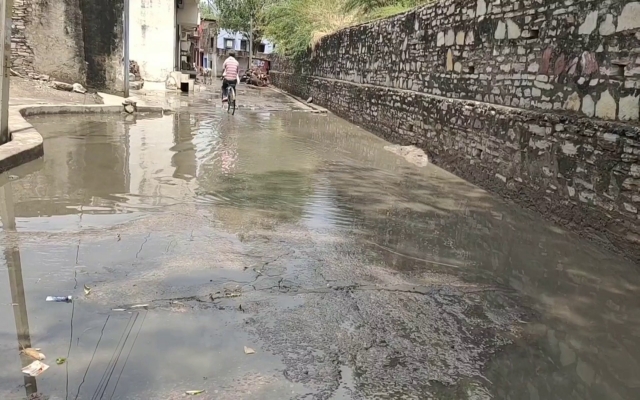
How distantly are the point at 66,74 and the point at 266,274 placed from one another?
15.3 metres

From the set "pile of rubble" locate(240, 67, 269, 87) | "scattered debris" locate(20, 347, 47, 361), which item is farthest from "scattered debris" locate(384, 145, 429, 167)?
"pile of rubble" locate(240, 67, 269, 87)

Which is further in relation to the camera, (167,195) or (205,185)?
(205,185)

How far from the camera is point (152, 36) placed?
23750 mm

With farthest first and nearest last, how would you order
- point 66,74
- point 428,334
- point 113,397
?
1. point 66,74
2. point 428,334
3. point 113,397

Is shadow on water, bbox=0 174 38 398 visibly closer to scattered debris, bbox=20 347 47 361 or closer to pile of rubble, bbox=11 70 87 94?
scattered debris, bbox=20 347 47 361

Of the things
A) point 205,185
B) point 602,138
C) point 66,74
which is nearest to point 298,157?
point 205,185

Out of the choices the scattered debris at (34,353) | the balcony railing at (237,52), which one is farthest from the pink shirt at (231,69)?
the balcony railing at (237,52)

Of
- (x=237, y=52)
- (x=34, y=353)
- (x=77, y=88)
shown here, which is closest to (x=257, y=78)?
(x=77, y=88)

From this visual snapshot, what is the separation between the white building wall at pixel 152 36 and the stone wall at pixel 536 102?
1421 centimetres

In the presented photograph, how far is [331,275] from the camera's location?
4453mm

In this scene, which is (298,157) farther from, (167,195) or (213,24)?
(213,24)

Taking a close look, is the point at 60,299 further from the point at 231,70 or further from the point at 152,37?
the point at 152,37

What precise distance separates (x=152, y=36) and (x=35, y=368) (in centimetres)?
2291

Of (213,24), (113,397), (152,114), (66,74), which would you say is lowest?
(113,397)
